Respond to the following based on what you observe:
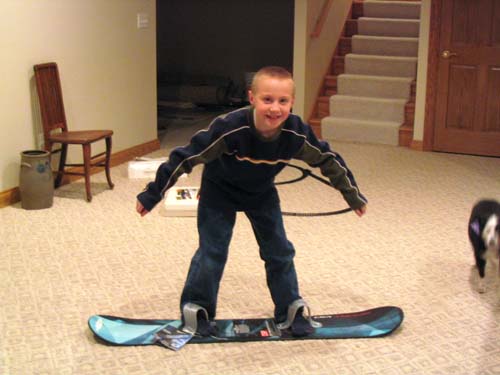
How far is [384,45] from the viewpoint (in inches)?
312

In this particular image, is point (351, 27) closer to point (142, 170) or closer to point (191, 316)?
point (142, 170)

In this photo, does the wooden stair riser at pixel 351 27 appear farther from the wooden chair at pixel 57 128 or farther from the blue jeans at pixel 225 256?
the blue jeans at pixel 225 256

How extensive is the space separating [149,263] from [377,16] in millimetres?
5424

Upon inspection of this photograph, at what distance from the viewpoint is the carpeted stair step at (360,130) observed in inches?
287

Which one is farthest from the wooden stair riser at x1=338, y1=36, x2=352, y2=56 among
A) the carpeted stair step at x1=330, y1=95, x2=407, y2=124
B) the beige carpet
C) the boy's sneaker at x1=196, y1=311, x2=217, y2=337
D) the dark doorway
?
the boy's sneaker at x1=196, y1=311, x2=217, y2=337

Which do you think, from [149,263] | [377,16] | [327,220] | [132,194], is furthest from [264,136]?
[377,16]

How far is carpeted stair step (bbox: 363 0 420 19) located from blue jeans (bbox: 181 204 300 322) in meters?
5.81

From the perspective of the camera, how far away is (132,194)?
17.7 ft

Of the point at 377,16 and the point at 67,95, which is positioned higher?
the point at 377,16

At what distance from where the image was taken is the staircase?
739 centimetres

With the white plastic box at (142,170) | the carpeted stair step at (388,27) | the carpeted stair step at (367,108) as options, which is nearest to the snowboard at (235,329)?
the white plastic box at (142,170)

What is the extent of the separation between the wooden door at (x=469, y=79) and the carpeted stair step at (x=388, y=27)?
1.20 m

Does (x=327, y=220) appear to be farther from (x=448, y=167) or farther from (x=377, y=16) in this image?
(x=377, y=16)

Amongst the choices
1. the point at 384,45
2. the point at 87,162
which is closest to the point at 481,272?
the point at 87,162
